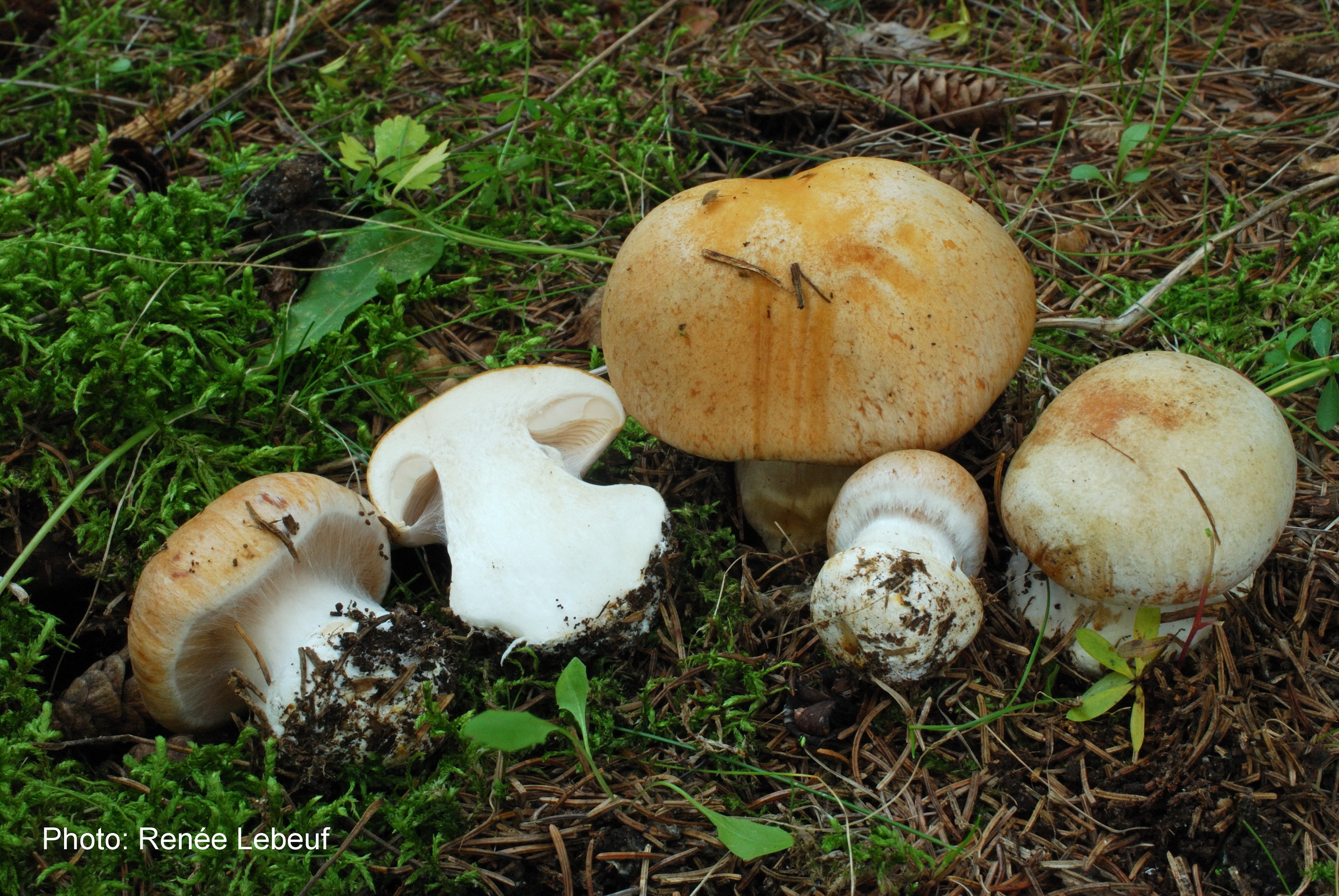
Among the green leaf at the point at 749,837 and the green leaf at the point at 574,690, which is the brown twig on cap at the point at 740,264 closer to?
the green leaf at the point at 574,690

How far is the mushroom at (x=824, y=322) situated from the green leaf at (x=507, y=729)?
76 centimetres

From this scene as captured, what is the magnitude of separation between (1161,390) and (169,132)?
3.81 metres

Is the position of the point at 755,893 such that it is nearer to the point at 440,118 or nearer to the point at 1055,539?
the point at 1055,539

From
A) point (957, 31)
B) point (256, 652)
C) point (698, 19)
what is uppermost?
Answer: point (698, 19)

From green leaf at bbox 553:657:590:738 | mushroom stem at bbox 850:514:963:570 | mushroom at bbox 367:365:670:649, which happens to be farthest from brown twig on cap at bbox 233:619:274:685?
mushroom stem at bbox 850:514:963:570

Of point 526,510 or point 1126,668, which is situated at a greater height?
point 526,510

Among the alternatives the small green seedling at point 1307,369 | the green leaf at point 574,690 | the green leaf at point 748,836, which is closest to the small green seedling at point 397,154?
the green leaf at point 574,690

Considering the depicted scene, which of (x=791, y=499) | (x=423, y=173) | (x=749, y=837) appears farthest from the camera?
(x=423, y=173)

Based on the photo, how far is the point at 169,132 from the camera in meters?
3.61

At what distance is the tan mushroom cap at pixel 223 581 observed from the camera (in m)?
1.89

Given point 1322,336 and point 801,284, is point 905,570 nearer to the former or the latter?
point 801,284

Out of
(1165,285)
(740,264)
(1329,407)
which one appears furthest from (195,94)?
(1329,407)

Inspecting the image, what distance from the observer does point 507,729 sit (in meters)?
1.74

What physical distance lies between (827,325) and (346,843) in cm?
152
